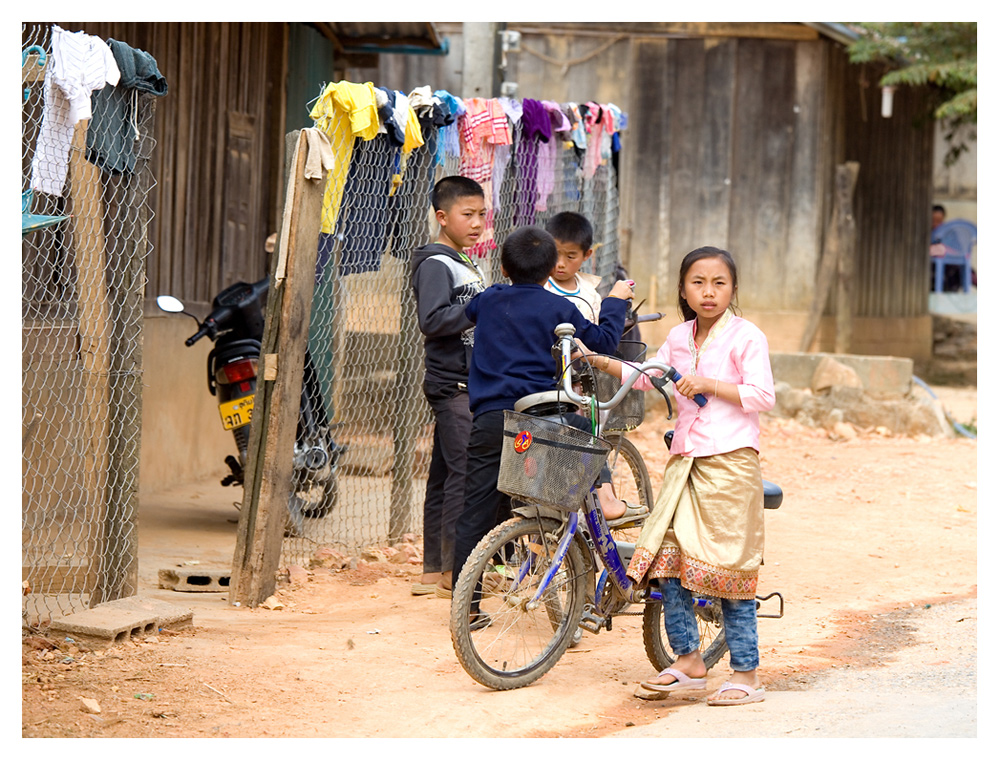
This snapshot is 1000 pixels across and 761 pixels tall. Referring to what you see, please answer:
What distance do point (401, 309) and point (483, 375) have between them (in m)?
2.22

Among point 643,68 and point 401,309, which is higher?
point 643,68

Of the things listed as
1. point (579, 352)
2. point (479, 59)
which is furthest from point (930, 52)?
point (579, 352)

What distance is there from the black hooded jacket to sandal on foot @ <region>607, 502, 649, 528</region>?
1028 mm

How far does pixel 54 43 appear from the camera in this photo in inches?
174

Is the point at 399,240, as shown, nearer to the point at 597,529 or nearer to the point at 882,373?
the point at 597,529

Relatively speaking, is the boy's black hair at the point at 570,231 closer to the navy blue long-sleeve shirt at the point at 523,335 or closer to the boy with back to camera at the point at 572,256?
the boy with back to camera at the point at 572,256

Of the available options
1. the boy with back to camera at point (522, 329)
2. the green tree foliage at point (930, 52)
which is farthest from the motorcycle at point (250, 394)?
the green tree foliage at point (930, 52)

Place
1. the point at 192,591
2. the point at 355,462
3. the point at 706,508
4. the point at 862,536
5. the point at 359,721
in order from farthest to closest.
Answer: the point at 355,462
the point at 862,536
the point at 192,591
the point at 706,508
the point at 359,721

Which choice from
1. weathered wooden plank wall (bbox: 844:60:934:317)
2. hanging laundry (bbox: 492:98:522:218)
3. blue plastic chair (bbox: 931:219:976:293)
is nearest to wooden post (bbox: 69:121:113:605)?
hanging laundry (bbox: 492:98:522:218)

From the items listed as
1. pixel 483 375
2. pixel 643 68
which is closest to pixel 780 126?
pixel 643 68

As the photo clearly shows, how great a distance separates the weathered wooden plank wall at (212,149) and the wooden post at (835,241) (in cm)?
691

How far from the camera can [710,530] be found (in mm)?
4145

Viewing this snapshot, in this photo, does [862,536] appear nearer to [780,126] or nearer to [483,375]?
[483,375]

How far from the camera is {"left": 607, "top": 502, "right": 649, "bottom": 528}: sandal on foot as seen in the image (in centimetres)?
472
